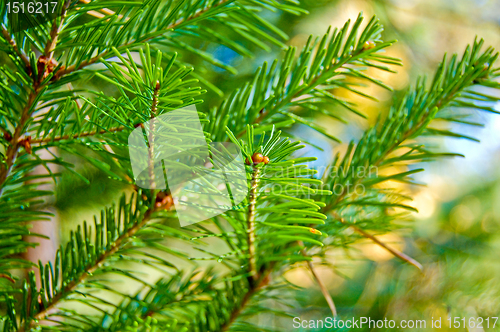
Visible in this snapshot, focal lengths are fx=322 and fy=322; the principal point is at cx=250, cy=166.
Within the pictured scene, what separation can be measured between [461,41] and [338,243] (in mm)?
961

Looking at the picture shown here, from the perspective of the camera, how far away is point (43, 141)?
0.65 ft

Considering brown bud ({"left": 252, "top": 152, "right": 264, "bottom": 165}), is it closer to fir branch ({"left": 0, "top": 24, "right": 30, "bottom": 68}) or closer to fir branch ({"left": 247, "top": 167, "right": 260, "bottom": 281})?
fir branch ({"left": 247, "top": 167, "right": 260, "bottom": 281})

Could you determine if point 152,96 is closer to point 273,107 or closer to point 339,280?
point 273,107

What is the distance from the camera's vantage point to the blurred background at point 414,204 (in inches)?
18.0

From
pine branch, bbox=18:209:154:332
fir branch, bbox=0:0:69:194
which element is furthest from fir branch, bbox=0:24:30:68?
pine branch, bbox=18:209:154:332

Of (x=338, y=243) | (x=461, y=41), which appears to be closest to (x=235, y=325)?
(x=338, y=243)

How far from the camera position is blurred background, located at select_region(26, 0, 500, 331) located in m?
0.46

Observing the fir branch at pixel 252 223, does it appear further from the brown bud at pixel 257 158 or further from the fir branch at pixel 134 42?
the fir branch at pixel 134 42

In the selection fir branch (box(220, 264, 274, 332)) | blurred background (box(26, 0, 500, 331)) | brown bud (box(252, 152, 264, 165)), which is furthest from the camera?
blurred background (box(26, 0, 500, 331))

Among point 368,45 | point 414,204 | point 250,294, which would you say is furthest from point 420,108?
point 414,204

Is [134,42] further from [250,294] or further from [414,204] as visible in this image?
[414,204]

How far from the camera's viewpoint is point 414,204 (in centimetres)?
72

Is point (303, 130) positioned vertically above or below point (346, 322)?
above

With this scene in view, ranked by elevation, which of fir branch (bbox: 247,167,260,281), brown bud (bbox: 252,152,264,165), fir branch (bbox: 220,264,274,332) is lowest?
fir branch (bbox: 220,264,274,332)
